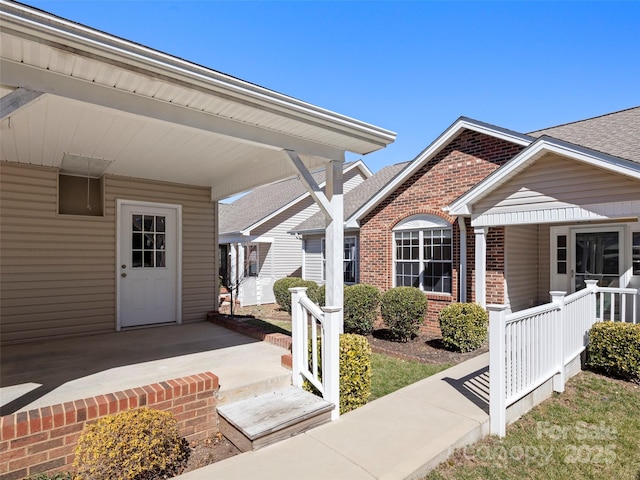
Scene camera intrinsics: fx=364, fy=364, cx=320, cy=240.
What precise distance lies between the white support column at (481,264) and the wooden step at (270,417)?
5338 millimetres

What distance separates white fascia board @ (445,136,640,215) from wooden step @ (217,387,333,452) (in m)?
5.58

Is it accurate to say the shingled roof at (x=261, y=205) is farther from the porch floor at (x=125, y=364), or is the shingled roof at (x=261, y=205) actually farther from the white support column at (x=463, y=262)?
the porch floor at (x=125, y=364)

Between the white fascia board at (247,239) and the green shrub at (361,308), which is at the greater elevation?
the white fascia board at (247,239)

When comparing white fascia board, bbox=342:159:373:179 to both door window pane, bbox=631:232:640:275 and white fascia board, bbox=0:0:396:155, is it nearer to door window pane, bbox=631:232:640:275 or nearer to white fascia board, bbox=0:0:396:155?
door window pane, bbox=631:232:640:275

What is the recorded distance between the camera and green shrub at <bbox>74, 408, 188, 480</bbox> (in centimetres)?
258

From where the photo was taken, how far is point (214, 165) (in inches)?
236

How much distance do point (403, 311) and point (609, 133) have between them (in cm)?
603

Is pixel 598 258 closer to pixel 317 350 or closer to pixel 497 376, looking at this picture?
pixel 497 376

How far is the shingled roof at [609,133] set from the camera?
6688 millimetres

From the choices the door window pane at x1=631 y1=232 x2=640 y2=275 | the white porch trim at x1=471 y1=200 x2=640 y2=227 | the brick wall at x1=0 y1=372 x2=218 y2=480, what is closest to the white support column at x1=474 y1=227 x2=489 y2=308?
the white porch trim at x1=471 y1=200 x2=640 y2=227

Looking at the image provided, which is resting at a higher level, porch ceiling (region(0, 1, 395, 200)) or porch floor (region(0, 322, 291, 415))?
porch ceiling (region(0, 1, 395, 200))

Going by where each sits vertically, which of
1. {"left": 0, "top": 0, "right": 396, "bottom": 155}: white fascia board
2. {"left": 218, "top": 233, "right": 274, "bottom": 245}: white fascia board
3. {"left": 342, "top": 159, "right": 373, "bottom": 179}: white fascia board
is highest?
{"left": 342, "top": 159, "right": 373, "bottom": 179}: white fascia board

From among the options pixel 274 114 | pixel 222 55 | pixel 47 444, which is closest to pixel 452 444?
pixel 47 444

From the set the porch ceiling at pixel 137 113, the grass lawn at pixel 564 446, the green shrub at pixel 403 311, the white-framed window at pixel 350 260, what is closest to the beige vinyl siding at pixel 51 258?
the porch ceiling at pixel 137 113
